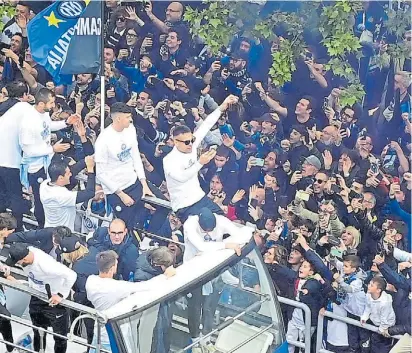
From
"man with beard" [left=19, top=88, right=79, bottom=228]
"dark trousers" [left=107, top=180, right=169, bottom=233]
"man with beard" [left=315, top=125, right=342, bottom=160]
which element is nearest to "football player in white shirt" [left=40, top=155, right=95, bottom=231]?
"dark trousers" [left=107, top=180, right=169, bottom=233]

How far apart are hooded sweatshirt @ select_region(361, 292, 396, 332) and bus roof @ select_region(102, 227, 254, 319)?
4.58 ft

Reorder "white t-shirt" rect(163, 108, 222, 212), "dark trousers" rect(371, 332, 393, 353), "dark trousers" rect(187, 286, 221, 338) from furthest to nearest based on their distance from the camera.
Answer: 1. "white t-shirt" rect(163, 108, 222, 212)
2. "dark trousers" rect(371, 332, 393, 353)
3. "dark trousers" rect(187, 286, 221, 338)

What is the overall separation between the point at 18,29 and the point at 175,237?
4.46 meters

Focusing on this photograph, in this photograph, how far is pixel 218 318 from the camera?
6.80m

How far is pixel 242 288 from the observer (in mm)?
6973

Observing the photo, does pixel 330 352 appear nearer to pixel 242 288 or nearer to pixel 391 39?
pixel 242 288

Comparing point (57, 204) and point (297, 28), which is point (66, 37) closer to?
point (57, 204)

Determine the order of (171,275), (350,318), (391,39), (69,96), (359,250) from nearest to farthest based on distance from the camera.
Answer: (171,275), (350,318), (359,250), (391,39), (69,96)

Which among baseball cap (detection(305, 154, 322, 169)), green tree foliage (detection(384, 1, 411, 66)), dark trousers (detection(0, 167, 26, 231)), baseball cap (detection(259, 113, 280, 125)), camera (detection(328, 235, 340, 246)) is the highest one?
green tree foliage (detection(384, 1, 411, 66))

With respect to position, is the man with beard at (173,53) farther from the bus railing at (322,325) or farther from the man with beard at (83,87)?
the bus railing at (322,325)

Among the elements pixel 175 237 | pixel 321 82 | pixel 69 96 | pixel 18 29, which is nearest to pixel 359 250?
pixel 175 237

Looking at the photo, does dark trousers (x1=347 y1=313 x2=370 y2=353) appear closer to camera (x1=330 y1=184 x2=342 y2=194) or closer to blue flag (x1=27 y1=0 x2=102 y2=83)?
camera (x1=330 y1=184 x2=342 y2=194)

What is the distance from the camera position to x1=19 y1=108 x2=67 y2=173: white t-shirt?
30.8ft

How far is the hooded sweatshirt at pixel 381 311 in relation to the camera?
796 cm
